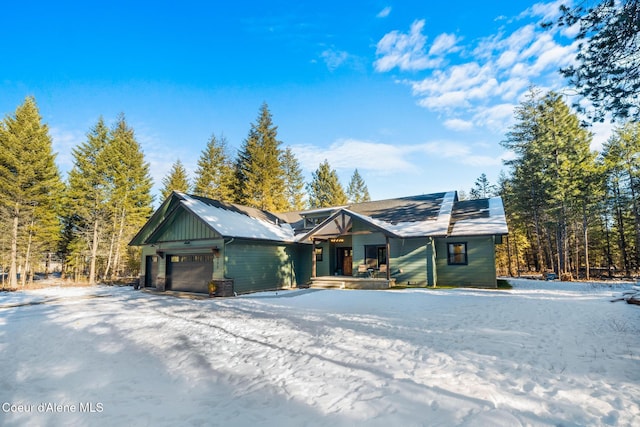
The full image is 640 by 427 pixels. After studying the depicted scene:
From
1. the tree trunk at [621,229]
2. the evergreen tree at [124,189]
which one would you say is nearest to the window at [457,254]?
the tree trunk at [621,229]

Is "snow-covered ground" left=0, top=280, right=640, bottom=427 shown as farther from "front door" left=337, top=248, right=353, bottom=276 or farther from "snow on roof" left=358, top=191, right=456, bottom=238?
"front door" left=337, top=248, right=353, bottom=276

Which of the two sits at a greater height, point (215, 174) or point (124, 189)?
point (215, 174)

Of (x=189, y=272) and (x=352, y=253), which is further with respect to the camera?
(x=352, y=253)

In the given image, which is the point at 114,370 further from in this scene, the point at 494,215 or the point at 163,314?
the point at 494,215

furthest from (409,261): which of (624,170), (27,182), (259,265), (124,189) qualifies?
(27,182)

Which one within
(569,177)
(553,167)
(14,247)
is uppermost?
(553,167)

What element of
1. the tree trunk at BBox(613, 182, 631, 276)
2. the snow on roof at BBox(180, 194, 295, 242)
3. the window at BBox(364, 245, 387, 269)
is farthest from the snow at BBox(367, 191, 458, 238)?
the tree trunk at BBox(613, 182, 631, 276)

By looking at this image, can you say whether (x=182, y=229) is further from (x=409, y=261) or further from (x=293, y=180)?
(x=293, y=180)

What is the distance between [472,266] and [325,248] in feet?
Answer: 27.5

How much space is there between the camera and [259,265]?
53.0 ft

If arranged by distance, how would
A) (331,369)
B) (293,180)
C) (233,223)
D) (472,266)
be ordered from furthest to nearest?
(293,180), (233,223), (472,266), (331,369)

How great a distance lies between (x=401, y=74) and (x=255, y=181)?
18.1 m

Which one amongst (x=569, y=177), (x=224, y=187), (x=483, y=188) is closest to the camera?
(x=569, y=177)

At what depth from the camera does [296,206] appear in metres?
34.9
